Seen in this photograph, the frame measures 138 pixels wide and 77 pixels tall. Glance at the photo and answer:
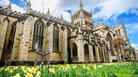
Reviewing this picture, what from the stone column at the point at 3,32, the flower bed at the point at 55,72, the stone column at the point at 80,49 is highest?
the stone column at the point at 3,32

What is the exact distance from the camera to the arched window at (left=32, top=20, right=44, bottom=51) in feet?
84.0

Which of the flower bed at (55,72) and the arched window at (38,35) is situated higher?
the arched window at (38,35)

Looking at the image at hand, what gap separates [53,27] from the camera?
29.1m

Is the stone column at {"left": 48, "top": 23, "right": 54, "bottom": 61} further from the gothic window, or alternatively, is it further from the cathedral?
the gothic window

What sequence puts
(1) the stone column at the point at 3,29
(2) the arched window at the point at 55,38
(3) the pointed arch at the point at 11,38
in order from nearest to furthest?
(1) the stone column at the point at 3,29, (3) the pointed arch at the point at 11,38, (2) the arched window at the point at 55,38

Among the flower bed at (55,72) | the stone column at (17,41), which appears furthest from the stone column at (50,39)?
the flower bed at (55,72)

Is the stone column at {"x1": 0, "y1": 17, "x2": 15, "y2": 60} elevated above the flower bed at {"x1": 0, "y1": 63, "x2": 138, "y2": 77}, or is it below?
above

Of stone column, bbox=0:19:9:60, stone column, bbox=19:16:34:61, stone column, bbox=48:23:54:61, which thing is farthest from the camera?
stone column, bbox=48:23:54:61

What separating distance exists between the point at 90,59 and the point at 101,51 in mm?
7271

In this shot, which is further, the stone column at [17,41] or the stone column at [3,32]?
the stone column at [17,41]

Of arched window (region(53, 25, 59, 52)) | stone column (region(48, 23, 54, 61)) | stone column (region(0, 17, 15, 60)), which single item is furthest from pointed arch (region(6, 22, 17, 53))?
arched window (region(53, 25, 59, 52))

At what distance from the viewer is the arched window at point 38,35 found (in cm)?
2560

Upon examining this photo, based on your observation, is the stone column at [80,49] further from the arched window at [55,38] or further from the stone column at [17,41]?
the stone column at [17,41]

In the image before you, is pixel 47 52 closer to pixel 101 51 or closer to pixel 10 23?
pixel 10 23
